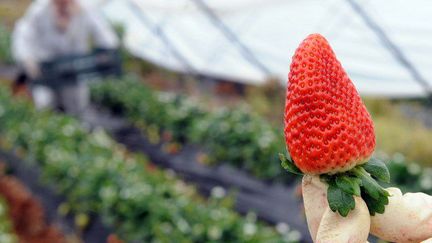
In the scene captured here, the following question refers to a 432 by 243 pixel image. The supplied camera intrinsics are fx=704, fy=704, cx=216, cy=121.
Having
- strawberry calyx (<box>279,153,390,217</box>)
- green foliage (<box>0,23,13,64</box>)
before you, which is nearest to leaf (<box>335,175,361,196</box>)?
strawberry calyx (<box>279,153,390,217</box>)

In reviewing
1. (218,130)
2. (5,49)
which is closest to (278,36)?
(218,130)

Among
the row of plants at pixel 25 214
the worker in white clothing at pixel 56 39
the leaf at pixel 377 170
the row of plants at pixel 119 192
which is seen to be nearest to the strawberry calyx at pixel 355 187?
the leaf at pixel 377 170

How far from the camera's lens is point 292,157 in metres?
1.02

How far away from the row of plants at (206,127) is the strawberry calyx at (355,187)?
416cm

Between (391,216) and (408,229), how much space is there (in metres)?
0.03

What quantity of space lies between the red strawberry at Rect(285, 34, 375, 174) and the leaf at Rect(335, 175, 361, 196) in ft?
0.05

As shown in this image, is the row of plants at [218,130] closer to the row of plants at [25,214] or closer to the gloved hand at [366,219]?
the row of plants at [25,214]

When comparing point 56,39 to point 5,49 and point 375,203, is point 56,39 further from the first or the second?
point 375,203

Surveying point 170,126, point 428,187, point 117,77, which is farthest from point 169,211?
point 117,77

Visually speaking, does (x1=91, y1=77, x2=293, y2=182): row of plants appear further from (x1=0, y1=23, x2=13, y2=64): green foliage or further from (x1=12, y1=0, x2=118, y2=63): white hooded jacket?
(x1=0, y1=23, x2=13, y2=64): green foliage

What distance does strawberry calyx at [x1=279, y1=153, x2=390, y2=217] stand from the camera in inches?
37.8

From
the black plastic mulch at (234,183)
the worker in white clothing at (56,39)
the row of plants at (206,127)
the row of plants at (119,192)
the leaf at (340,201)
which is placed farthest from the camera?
the worker in white clothing at (56,39)

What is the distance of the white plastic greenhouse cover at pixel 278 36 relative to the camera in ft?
21.7

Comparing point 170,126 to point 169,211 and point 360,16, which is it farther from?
point 169,211
